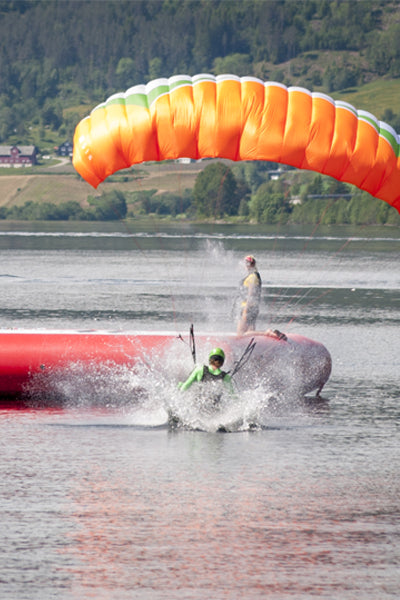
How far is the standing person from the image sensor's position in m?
21.1

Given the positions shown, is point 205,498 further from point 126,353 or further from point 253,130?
point 253,130

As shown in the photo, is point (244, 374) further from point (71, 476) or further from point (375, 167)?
point (71, 476)

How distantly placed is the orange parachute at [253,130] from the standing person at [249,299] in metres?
2.08

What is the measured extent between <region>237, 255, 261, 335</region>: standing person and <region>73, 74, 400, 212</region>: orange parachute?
6.83ft

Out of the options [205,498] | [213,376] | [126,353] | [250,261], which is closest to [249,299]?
[250,261]

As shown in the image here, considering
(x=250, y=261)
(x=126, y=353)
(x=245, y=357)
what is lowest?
(x=126, y=353)

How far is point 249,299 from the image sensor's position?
21.1 m

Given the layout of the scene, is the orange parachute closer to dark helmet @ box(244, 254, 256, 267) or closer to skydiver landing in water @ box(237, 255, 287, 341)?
dark helmet @ box(244, 254, 256, 267)

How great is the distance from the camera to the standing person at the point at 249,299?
21078 millimetres

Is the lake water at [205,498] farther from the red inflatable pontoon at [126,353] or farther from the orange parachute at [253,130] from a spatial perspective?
the orange parachute at [253,130]

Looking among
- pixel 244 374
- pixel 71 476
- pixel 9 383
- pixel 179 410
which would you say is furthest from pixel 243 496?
pixel 9 383

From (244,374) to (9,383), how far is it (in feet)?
14.1

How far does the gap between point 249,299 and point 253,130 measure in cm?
315

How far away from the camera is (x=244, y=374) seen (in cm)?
2027
